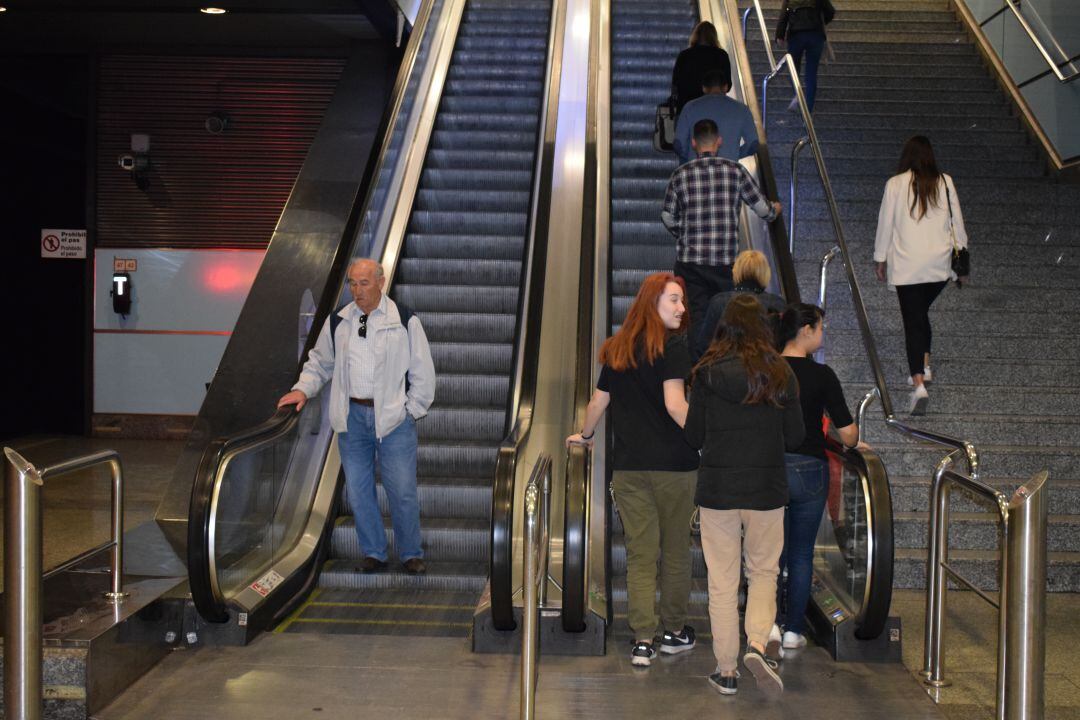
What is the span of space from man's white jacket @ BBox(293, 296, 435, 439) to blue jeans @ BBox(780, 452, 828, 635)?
6.57ft

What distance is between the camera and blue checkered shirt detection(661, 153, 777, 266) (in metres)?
6.05

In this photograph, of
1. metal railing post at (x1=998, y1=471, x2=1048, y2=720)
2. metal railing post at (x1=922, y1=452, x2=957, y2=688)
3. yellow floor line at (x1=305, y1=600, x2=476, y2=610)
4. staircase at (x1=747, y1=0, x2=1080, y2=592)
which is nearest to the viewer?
metal railing post at (x1=998, y1=471, x2=1048, y2=720)

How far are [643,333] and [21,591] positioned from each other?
8.41 ft

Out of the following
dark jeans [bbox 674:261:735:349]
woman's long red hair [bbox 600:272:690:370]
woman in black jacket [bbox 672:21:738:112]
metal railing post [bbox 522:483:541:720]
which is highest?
woman in black jacket [bbox 672:21:738:112]

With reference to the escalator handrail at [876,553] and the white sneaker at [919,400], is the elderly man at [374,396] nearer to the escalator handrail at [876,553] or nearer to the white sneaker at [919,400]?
the escalator handrail at [876,553]

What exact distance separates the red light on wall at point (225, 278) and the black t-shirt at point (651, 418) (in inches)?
304

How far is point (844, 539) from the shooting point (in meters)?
5.05

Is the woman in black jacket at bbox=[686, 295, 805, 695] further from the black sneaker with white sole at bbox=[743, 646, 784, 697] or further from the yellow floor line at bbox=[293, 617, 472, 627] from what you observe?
the yellow floor line at bbox=[293, 617, 472, 627]

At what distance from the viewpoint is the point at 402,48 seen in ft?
36.0

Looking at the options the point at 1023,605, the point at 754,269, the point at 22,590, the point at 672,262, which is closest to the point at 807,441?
the point at 754,269

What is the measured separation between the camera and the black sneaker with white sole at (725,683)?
4.38m

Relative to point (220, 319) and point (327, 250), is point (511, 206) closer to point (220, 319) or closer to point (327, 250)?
point (327, 250)

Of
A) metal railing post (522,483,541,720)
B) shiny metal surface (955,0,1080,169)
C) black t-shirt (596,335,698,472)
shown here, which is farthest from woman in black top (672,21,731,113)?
metal railing post (522,483,541,720)

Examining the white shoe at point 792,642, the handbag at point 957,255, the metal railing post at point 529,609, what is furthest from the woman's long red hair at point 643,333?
the handbag at point 957,255
